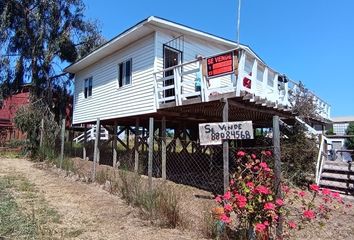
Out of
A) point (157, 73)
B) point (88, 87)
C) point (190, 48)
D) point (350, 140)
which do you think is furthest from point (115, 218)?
point (350, 140)

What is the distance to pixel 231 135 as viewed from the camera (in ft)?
20.6

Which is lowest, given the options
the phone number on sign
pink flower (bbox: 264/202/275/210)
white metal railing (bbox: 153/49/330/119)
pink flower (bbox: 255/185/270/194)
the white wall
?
pink flower (bbox: 264/202/275/210)

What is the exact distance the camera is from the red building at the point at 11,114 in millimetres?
23547

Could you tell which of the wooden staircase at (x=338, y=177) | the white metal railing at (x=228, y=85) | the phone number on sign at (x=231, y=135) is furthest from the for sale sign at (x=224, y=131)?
the wooden staircase at (x=338, y=177)

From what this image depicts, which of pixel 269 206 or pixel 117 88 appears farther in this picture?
pixel 117 88

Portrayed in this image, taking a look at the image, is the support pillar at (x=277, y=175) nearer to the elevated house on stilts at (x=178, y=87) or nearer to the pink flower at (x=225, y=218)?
the pink flower at (x=225, y=218)

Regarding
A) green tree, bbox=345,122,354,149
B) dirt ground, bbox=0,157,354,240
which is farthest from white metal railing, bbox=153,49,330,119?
green tree, bbox=345,122,354,149

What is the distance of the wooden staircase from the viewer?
1156cm

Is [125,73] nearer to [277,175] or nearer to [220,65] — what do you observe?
[220,65]

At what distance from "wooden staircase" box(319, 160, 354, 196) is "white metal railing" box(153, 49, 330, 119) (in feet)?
9.04

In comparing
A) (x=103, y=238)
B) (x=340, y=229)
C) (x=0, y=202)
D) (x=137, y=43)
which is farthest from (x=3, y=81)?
(x=340, y=229)

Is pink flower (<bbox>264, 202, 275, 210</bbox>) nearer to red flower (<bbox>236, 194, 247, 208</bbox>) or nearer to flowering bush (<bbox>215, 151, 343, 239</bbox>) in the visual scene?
flowering bush (<bbox>215, 151, 343, 239</bbox>)

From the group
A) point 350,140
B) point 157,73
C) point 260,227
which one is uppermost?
point 157,73

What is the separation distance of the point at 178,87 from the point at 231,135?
5.52m
